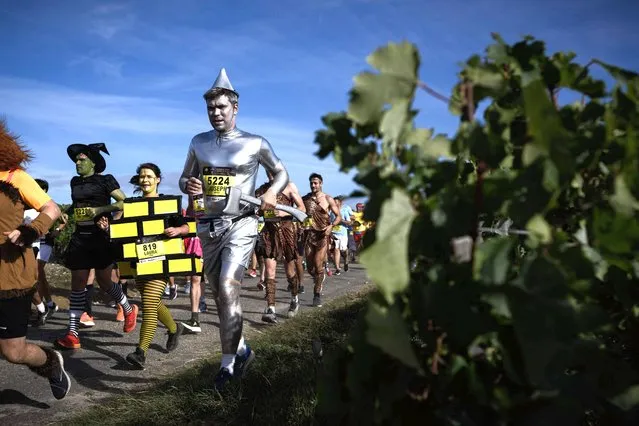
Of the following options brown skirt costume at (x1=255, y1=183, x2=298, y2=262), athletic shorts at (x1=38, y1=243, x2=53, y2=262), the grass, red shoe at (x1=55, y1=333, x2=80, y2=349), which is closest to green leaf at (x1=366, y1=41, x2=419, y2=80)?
the grass

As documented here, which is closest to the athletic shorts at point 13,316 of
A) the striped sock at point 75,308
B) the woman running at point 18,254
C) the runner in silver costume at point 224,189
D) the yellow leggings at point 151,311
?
the woman running at point 18,254

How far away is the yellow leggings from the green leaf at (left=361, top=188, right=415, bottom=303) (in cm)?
482

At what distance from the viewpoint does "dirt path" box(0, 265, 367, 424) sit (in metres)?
4.11

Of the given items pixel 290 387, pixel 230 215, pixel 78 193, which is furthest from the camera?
pixel 78 193

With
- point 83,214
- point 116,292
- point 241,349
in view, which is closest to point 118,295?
point 116,292

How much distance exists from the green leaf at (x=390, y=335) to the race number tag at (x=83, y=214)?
6.17m

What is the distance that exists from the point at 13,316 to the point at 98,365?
1.77 m

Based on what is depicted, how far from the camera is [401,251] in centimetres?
88

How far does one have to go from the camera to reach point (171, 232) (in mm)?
5820

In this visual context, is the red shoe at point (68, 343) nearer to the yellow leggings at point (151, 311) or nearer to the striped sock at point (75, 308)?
the striped sock at point (75, 308)

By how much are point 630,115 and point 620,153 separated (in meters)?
0.08

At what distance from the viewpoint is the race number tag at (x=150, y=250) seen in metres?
5.61

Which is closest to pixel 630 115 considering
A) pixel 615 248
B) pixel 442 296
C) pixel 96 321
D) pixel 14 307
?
pixel 615 248

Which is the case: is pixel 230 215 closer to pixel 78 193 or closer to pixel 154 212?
pixel 154 212
